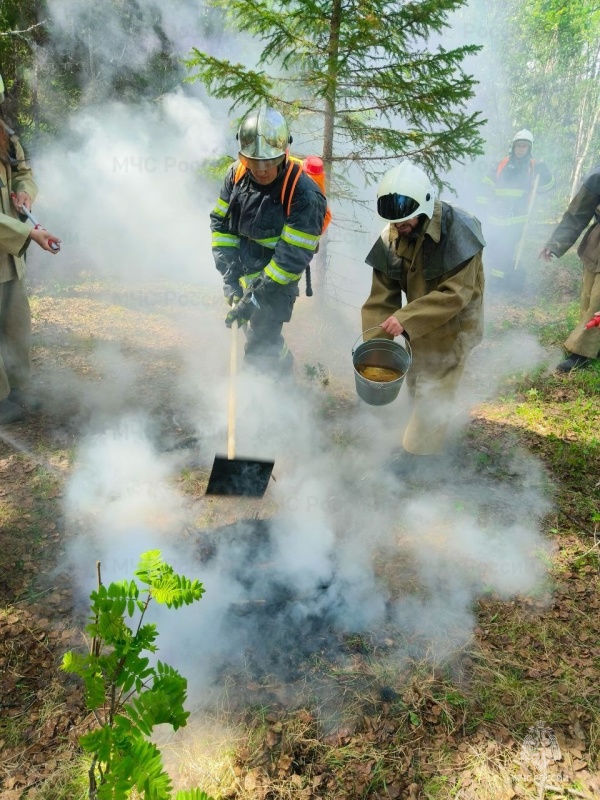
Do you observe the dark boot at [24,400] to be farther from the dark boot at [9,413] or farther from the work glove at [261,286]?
the work glove at [261,286]

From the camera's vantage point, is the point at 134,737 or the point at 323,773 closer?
the point at 134,737

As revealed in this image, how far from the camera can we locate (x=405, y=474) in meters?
4.52

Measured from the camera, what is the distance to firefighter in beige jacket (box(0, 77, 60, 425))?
4.00 meters

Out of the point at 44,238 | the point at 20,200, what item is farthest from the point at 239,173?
the point at 20,200

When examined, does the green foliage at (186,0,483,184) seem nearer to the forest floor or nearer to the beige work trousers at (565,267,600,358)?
the beige work trousers at (565,267,600,358)

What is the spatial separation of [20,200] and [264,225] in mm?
2156

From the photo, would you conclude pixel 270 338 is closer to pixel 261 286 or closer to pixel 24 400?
pixel 261 286

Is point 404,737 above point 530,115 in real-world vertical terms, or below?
below

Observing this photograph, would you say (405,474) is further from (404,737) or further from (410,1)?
(410,1)

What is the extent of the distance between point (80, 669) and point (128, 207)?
10176mm

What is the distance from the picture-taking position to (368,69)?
218 inches

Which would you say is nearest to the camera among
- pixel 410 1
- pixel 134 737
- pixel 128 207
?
pixel 134 737

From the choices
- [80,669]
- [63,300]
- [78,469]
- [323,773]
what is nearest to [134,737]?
[80,669]

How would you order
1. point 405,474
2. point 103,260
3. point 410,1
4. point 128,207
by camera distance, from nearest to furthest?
point 405,474, point 410,1, point 103,260, point 128,207
